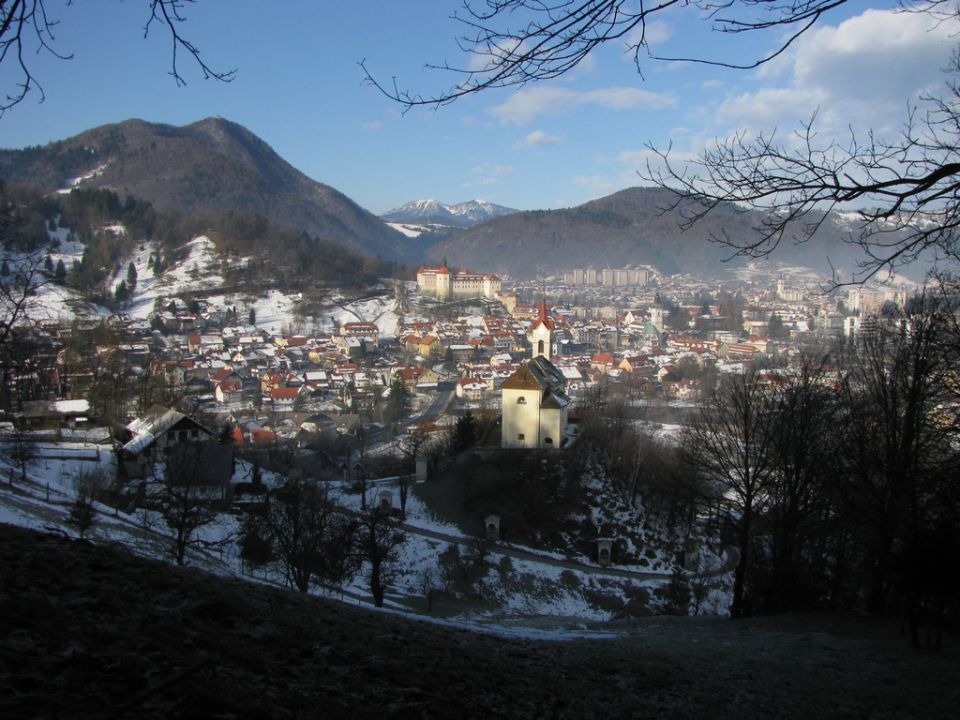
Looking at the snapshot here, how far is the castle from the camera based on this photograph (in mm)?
96562

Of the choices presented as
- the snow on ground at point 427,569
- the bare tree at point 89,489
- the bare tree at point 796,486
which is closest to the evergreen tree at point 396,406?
the snow on ground at point 427,569

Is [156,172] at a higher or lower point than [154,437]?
higher

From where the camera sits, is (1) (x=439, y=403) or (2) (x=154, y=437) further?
(1) (x=439, y=403)

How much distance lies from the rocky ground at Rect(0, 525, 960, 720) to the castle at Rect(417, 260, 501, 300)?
90048 mm

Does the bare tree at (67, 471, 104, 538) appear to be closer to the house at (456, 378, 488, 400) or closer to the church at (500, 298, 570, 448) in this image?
the church at (500, 298, 570, 448)

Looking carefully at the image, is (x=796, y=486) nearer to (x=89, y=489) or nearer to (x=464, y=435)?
(x=89, y=489)

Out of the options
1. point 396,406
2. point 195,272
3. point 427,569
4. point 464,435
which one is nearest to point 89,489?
point 427,569

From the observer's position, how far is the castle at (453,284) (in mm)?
96562

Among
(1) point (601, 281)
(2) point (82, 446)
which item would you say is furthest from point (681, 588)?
(1) point (601, 281)

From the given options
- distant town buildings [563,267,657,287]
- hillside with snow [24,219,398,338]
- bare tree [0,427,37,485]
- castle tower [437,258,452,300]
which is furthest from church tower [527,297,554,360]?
distant town buildings [563,267,657,287]

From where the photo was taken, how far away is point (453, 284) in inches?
3925

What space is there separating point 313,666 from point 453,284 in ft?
320

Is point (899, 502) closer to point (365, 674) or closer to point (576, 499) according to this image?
point (365, 674)

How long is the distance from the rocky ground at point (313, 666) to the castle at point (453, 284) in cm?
9005
